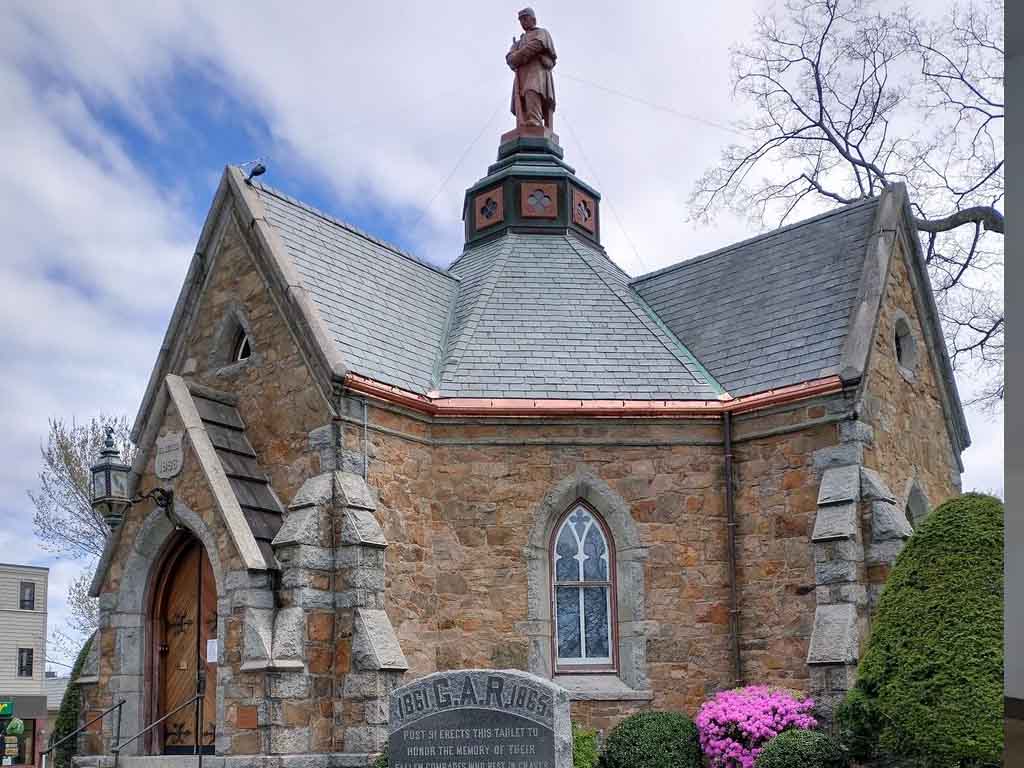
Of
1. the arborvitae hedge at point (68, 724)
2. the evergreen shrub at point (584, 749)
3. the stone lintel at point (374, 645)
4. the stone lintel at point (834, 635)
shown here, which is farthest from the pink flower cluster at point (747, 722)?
the arborvitae hedge at point (68, 724)

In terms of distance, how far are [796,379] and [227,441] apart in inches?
261

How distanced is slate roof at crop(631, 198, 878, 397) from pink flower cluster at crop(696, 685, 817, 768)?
365 centimetres

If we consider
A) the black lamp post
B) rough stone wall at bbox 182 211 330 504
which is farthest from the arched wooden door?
rough stone wall at bbox 182 211 330 504

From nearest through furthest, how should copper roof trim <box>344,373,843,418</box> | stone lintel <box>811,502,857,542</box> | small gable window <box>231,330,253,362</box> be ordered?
stone lintel <box>811,502,857,542</box>
copper roof trim <box>344,373,843,418</box>
small gable window <box>231,330,253,362</box>

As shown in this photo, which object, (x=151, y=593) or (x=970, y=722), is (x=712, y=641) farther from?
(x=151, y=593)

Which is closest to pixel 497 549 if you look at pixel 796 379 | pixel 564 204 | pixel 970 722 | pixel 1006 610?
pixel 796 379

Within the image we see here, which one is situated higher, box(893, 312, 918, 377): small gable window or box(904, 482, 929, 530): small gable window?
box(893, 312, 918, 377): small gable window

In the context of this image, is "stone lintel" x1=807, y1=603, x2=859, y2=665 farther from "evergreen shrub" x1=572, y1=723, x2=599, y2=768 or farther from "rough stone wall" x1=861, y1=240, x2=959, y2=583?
"evergreen shrub" x1=572, y1=723, x2=599, y2=768

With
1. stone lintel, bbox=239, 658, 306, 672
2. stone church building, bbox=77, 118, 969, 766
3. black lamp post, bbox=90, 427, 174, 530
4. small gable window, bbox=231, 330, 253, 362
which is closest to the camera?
stone lintel, bbox=239, 658, 306, 672

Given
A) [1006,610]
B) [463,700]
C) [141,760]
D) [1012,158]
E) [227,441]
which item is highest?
[227,441]

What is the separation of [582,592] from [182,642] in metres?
4.66

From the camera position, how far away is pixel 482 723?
29.4 feet

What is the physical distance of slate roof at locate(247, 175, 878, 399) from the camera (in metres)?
13.6

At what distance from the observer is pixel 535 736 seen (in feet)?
29.1
